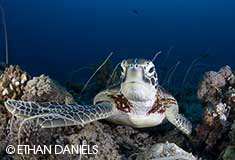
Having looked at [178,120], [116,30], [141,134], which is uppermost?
[178,120]

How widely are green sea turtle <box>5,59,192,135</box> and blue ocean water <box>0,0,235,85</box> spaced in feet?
62.9

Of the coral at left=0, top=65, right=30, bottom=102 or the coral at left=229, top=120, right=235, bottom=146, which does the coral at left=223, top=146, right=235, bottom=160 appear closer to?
the coral at left=229, top=120, right=235, bottom=146

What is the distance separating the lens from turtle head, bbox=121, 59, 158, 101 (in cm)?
344

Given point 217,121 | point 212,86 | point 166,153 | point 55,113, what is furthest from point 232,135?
point 55,113

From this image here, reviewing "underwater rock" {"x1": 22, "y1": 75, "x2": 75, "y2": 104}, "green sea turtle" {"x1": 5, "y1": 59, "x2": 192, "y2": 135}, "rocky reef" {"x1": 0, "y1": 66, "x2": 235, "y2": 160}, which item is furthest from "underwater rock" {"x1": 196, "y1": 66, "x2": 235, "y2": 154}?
"underwater rock" {"x1": 22, "y1": 75, "x2": 75, "y2": 104}

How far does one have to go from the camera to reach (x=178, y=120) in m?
3.81

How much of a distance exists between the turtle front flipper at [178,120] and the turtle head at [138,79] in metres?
0.40

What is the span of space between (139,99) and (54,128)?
0.94 metres

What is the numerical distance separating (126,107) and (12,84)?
4.30 feet

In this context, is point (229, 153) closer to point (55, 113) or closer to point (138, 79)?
point (138, 79)

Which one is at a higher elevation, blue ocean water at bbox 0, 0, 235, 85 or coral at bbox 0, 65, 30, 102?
coral at bbox 0, 65, 30, 102

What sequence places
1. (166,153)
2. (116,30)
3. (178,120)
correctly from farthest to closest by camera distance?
(116,30), (178,120), (166,153)

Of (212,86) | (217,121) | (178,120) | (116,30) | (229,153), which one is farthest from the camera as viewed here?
(116,30)

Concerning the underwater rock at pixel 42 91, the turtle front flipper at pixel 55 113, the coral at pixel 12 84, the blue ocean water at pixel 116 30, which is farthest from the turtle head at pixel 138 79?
the blue ocean water at pixel 116 30
